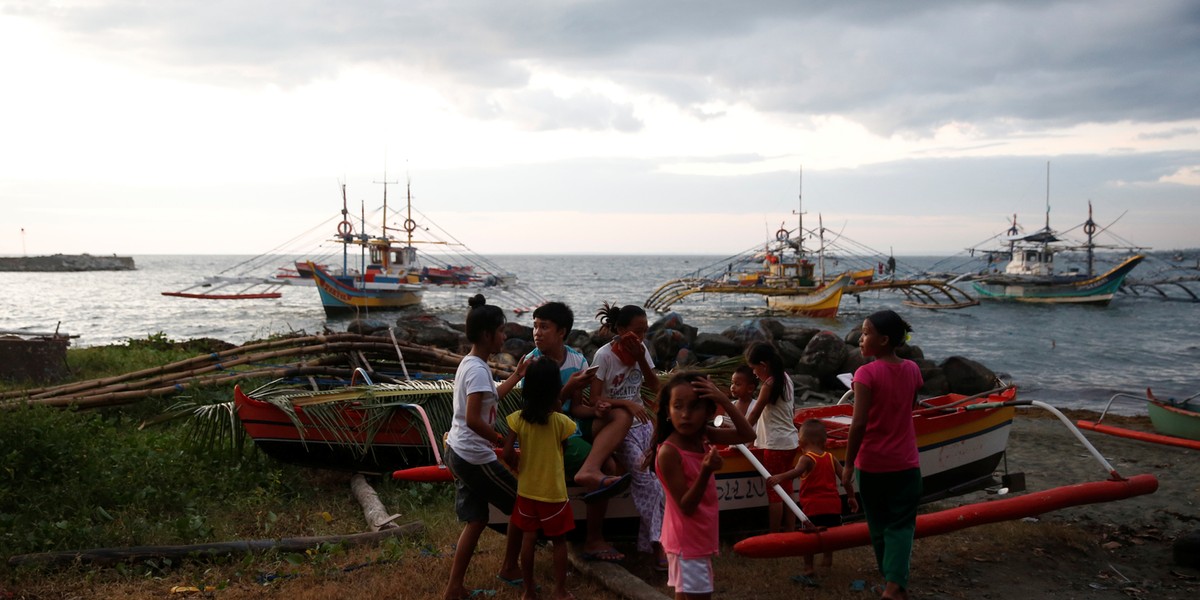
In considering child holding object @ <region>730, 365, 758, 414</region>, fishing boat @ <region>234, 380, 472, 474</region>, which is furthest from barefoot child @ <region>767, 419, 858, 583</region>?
fishing boat @ <region>234, 380, 472, 474</region>

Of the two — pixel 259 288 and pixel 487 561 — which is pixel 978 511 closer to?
pixel 487 561

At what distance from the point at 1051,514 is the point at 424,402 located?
5.99m

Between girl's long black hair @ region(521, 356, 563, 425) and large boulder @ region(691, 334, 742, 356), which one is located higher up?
girl's long black hair @ region(521, 356, 563, 425)

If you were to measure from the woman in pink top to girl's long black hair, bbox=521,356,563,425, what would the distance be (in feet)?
5.45

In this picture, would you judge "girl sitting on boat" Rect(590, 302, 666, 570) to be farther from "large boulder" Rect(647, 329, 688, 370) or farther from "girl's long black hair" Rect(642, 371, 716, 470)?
"large boulder" Rect(647, 329, 688, 370)

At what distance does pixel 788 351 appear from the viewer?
68.3 ft

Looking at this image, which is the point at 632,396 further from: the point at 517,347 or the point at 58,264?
the point at 58,264

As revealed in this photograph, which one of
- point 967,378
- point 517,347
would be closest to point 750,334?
point 967,378

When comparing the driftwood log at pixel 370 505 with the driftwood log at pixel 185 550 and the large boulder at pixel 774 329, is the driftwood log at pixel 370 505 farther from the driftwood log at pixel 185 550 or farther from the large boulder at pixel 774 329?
the large boulder at pixel 774 329

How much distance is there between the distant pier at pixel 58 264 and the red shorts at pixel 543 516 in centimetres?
13754

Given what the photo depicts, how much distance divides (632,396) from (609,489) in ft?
2.08

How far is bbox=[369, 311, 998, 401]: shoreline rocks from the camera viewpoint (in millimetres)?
18453

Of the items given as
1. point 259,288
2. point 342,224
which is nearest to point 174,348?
point 342,224

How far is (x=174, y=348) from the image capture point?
1570 cm
